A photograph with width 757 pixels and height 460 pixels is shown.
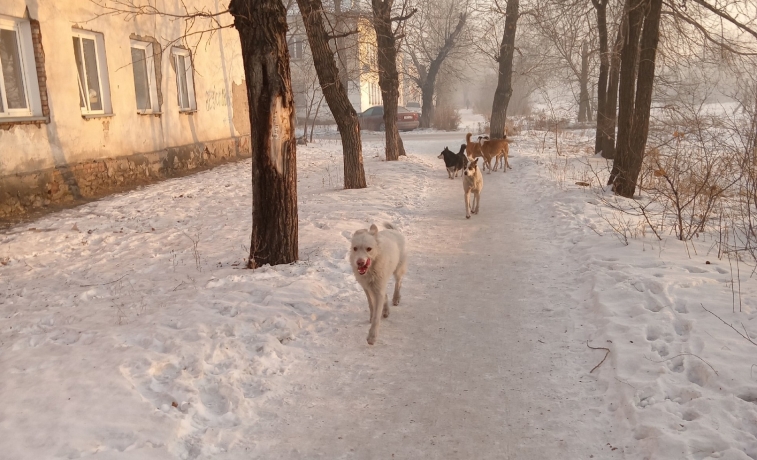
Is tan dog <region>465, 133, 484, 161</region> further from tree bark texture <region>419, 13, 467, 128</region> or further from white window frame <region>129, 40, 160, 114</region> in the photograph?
tree bark texture <region>419, 13, 467, 128</region>

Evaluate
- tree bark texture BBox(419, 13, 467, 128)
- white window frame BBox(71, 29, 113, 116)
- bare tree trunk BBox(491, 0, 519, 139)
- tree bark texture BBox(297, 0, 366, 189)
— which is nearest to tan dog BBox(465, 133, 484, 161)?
bare tree trunk BBox(491, 0, 519, 139)

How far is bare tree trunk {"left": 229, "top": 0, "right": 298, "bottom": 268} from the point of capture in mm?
5883

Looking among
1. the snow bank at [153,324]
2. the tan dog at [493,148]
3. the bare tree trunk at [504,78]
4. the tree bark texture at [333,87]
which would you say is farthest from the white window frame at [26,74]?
the bare tree trunk at [504,78]

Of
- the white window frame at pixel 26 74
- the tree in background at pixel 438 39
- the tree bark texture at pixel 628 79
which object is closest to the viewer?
the white window frame at pixel 26 74

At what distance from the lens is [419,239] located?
326 inches

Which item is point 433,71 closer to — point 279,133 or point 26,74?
point 26,74

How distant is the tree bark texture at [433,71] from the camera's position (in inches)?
1283

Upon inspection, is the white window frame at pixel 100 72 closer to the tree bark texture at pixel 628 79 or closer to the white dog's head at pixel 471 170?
the white dog's head at pixel 471 170

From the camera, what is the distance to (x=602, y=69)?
56.3ft

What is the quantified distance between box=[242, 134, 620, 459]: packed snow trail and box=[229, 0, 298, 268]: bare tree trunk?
5.86 ft

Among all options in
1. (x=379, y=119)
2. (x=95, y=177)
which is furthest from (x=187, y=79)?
(x=379, y=119)

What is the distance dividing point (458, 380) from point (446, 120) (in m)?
31.1

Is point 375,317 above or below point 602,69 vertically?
below

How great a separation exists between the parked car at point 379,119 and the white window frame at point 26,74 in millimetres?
23970
